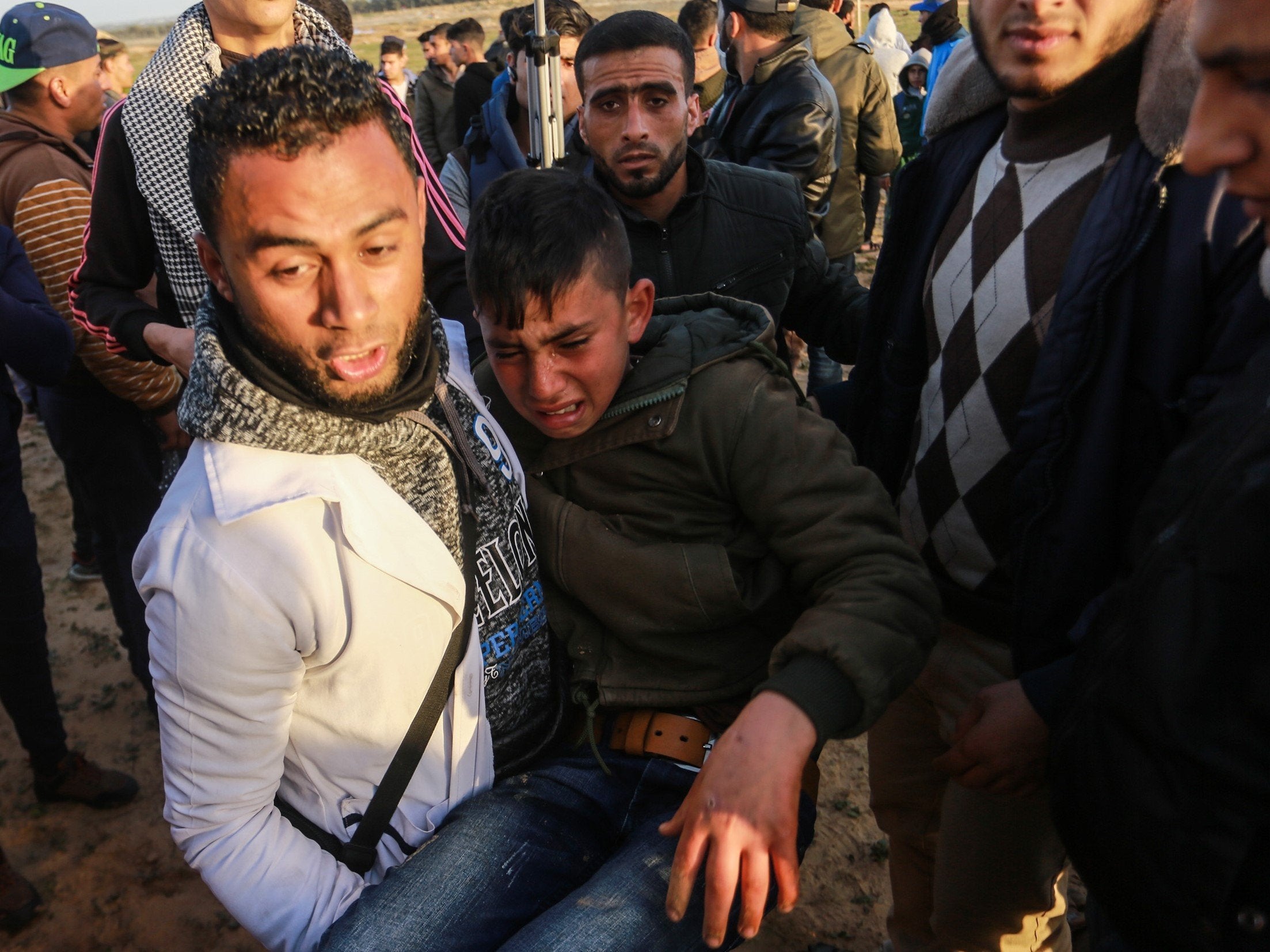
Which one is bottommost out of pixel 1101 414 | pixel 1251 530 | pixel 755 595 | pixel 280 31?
pixel 755 595

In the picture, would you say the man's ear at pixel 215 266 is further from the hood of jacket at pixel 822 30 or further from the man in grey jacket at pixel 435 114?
the man in grey jacket at pixel 435 114

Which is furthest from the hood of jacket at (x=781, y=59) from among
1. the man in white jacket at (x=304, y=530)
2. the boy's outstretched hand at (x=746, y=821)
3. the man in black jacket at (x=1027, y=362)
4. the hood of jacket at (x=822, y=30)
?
the boy's outstretched hand at (x=746, y=821)

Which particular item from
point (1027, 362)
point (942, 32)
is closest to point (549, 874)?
point (1027, 362)

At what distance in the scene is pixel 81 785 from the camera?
11.8ft

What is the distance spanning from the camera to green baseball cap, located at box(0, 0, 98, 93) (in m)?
3.60

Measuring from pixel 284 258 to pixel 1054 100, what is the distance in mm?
1456

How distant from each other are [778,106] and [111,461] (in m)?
3.19

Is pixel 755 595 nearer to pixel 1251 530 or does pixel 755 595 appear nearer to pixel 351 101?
pixel 1251 530

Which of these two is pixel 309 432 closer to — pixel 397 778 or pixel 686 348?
pixel 397 778

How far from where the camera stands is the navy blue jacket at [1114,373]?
4.90 feet

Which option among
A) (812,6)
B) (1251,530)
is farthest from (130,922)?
(812,6)

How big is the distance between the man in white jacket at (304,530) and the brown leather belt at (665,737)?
29cm

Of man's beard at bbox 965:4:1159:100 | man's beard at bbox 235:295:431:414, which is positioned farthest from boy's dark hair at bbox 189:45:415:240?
man's beard at bbox 965:4:1159:100

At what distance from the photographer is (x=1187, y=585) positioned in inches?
42.6
